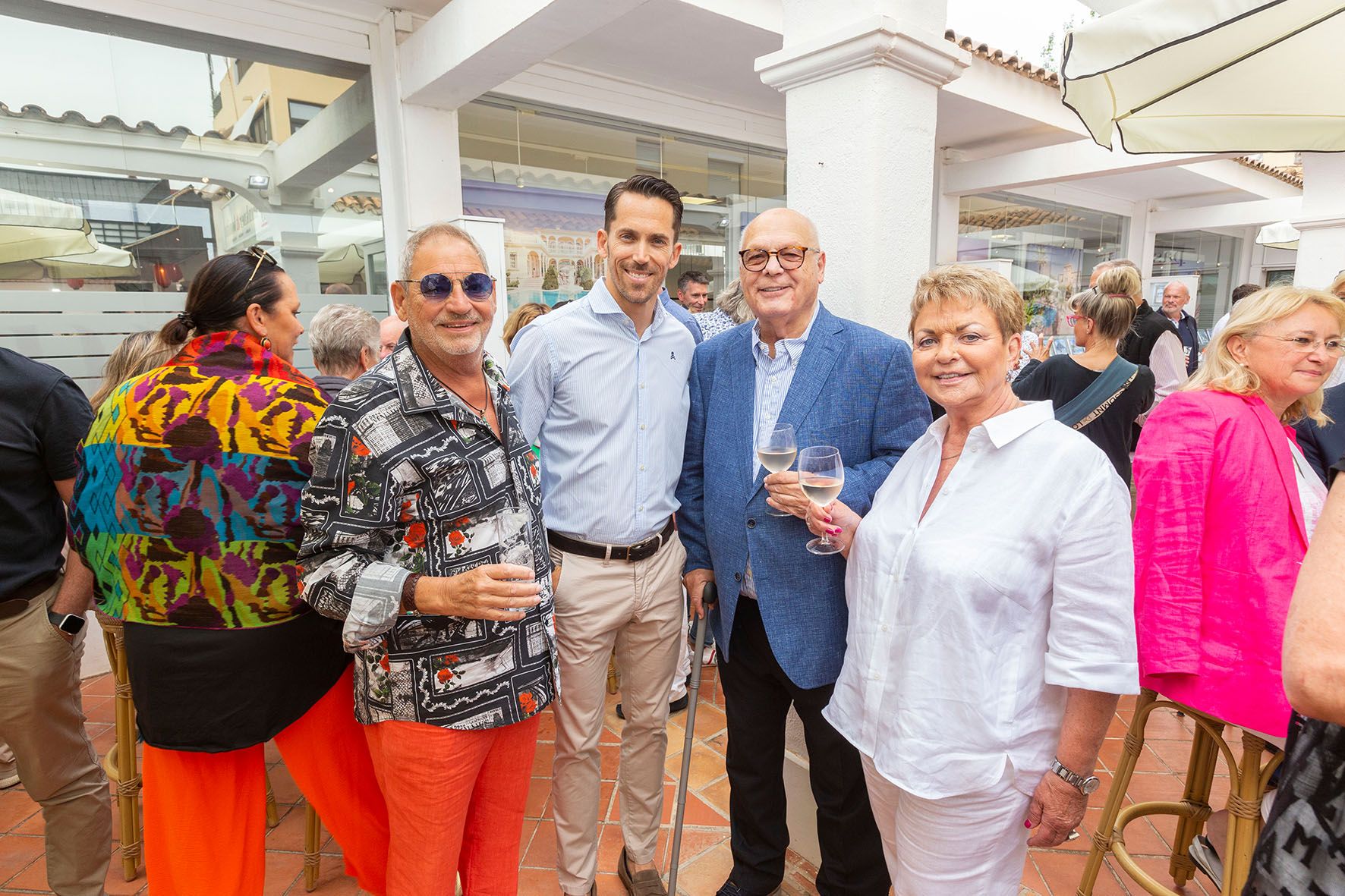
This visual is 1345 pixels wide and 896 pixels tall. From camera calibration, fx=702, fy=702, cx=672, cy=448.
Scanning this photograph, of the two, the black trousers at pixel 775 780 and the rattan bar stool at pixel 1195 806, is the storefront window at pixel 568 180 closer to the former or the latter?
the black trousers at pixel 775 780

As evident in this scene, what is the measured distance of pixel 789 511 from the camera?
198 cm

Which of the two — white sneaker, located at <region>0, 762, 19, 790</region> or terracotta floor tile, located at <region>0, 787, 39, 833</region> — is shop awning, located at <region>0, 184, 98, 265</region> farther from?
terracotta floor tile, located at <region>0, 787, 39, 833</region>

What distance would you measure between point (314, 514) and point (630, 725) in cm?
139

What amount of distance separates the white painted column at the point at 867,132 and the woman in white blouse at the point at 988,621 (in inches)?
31.2

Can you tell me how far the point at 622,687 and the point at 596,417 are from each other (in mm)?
1026

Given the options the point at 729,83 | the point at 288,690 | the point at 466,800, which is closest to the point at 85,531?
the point at 288,690

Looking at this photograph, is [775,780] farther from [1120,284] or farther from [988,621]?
[1120,284]

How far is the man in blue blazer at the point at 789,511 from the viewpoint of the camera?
216 centimetres

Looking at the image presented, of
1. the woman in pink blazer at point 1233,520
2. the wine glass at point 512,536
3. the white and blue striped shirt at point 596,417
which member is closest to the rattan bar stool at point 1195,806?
the woman in pink blazer at point 1233,520

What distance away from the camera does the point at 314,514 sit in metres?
1.74

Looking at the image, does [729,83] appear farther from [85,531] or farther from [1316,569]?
[1316,569]

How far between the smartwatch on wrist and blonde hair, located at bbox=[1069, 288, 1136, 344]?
4773 mm

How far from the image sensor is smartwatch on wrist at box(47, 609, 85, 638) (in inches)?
92.8

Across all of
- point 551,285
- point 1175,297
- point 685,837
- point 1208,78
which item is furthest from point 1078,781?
point 1175,297
